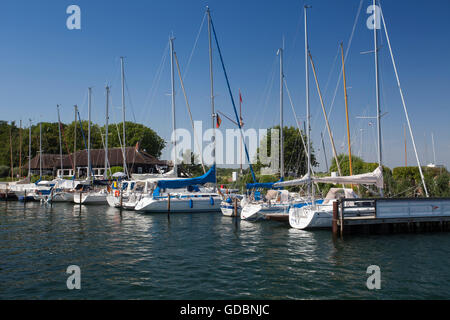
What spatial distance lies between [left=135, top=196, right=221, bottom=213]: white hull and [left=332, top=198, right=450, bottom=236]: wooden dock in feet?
48.2

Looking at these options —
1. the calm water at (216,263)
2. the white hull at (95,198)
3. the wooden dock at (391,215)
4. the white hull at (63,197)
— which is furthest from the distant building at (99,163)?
the wooden dock at (391,215)

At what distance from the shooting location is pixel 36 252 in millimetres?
16500

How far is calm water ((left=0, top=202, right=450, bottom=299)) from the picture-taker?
11172 millimetres

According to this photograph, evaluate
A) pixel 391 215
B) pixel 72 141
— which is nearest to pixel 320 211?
pixel 391 215

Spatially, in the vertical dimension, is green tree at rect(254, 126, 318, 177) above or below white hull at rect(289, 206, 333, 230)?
above

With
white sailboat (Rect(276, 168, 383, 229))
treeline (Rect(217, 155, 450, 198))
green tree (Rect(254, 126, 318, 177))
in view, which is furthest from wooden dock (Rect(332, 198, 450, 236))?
green tree (Rect(254, 126, 318, 177))

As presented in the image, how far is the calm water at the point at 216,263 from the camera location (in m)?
11.2

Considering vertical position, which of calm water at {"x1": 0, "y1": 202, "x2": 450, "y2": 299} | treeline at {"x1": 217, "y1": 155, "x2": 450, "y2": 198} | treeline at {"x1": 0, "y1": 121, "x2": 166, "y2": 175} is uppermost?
treeline at {"x1": 0, "y1": 121, "x2": 166, "y2": 175}

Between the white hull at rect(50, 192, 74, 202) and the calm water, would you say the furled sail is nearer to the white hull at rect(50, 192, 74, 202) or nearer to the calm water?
the calm water

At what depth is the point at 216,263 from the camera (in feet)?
48.0

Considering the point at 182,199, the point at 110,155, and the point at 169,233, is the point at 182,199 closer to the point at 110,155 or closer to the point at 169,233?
the point at 169,233

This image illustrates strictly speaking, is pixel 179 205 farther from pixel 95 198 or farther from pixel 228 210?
pixel 95 198
